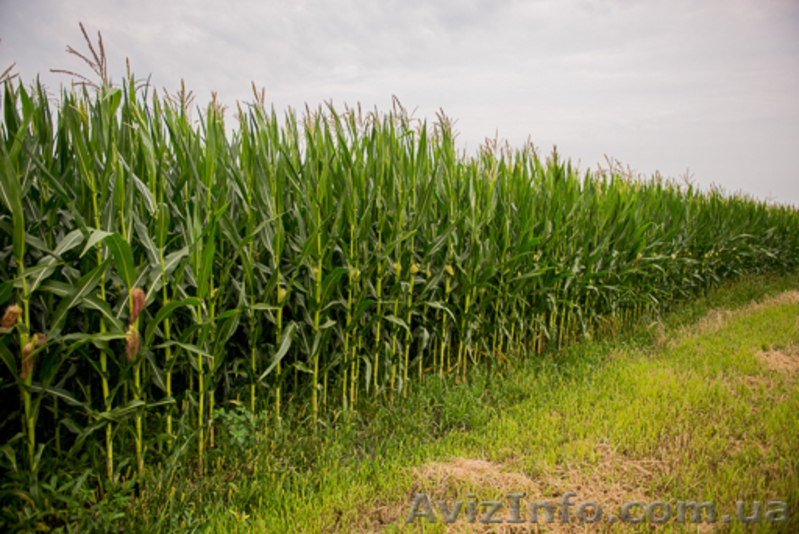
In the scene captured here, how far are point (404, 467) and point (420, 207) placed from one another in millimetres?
1944

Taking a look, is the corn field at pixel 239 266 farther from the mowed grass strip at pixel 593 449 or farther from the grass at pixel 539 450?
the mowed grass strip at pixel 593 449

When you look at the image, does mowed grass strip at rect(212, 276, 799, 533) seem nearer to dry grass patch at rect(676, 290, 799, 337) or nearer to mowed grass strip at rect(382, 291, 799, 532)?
mowed grass strip at rect(382, 291, 799, 532)

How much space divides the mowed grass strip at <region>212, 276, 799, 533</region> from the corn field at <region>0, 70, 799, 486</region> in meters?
0.55

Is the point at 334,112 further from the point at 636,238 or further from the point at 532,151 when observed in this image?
the point at 636,238

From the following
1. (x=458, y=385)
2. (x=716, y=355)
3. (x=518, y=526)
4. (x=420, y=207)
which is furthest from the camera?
(x=716, y=355)

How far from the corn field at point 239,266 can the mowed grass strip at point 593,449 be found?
1.82 feet

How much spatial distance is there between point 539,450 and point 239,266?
2.49m

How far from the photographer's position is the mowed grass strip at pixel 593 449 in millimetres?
2506

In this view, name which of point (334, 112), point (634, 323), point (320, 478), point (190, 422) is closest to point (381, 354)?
point (320, 478)

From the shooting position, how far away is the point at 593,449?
10.3 feet

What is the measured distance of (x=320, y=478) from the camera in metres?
2.78

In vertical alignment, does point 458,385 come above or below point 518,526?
above

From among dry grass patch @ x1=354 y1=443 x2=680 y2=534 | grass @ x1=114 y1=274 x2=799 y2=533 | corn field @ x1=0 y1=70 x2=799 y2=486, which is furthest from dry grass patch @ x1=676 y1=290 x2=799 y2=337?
dry grass patch @ x1=354 y1=443 x2=680 y2=534

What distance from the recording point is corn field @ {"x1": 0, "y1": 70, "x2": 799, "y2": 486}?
7.20 ft
